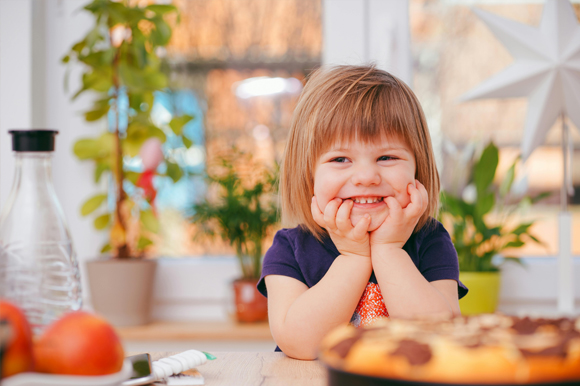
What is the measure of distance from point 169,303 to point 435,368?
1.49 m

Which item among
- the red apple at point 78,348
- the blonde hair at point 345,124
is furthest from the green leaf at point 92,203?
the red apple at point 78,348

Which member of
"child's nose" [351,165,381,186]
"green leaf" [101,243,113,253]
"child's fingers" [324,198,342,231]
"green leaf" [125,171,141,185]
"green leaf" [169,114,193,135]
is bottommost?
"green leaf" [101,243,113,253]

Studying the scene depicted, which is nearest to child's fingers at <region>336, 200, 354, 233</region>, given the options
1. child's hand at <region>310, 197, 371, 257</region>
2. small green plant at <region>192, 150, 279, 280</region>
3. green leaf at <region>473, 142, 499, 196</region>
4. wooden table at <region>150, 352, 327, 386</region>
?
child's hand at <region>310, 197, 371, 257</region>

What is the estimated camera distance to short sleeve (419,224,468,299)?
879 mm

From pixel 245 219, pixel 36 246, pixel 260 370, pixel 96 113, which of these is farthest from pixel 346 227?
pixel 96 113

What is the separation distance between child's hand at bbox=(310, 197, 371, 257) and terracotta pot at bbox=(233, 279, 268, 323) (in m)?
0.69

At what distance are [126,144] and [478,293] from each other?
3.70ft

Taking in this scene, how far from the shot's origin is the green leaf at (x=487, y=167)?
1493mm

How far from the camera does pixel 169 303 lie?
1.70m

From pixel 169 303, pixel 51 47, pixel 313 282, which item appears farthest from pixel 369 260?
pixel 51 47

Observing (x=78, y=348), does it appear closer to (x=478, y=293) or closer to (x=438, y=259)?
(x=438, y=259)

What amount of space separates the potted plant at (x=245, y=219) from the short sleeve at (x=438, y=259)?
655 millimetres

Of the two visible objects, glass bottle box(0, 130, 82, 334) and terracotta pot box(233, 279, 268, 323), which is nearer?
glass bottle box(0, 130, 82, 334)

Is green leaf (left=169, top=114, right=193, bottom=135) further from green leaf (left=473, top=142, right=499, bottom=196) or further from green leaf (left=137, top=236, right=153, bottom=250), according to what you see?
green leaf (left=473, top=142, right=499, bottom=196)
